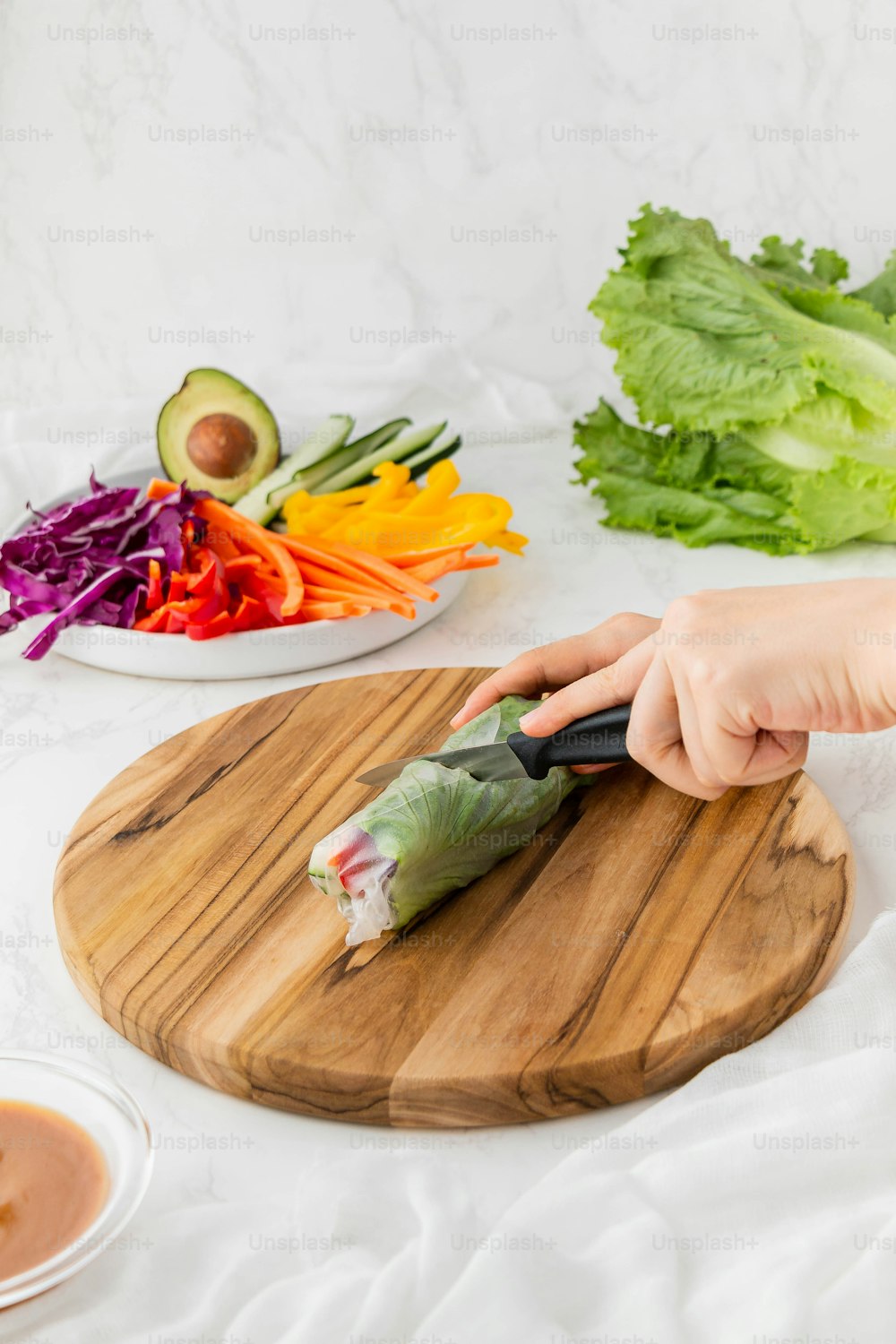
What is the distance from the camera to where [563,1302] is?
1.33 metres

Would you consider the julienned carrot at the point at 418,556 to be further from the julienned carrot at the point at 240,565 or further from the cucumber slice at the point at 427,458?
the cucumber slice at the point at 427,458

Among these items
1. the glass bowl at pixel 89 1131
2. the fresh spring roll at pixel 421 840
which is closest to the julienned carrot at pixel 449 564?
the fresh spring roll at pixel 421 840

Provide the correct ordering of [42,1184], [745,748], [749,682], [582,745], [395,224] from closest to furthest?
[42,1184]
[749,682]
[745,748]
[582,745]
[395,224]

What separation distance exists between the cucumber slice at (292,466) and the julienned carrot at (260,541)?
0.48 feet

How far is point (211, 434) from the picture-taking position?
10.1ft

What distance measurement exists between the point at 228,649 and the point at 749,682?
4.15 feet

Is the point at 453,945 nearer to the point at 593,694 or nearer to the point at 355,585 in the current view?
the point at 593,694

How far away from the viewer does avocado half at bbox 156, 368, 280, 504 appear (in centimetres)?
309

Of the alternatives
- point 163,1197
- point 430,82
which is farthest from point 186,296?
point 163,1197

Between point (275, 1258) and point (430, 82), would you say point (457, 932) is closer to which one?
point (275, 1258)

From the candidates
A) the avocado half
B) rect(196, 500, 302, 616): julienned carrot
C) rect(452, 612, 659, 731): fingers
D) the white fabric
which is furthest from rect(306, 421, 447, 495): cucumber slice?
the white fabric

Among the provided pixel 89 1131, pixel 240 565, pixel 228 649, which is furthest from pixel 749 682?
pixel 240 565

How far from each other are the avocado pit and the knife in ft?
4.56

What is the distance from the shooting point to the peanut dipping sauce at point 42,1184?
4.37ft
